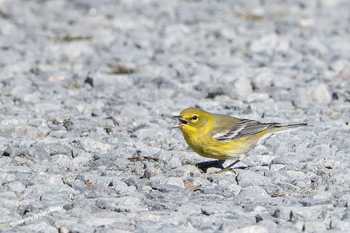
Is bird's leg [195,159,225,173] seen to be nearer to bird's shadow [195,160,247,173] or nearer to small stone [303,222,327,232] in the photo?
bird's shadow [195,160,247,173]

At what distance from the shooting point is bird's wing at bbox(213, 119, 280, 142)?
21.6 feet

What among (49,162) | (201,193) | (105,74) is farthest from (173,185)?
(105,74)

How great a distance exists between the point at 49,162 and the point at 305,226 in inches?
118

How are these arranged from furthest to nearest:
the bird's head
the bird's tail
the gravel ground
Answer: the bird's tail
the bird's head
the gravel ground

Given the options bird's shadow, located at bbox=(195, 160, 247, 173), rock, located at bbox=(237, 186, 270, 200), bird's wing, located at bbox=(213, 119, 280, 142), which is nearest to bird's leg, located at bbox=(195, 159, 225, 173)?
bird's shadow, located at bbox=(195, 160, 247, 173)

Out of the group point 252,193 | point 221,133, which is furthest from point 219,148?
point 252,193

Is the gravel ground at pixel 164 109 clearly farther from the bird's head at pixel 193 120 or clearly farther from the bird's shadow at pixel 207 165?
the bird's head at pixel 193 120

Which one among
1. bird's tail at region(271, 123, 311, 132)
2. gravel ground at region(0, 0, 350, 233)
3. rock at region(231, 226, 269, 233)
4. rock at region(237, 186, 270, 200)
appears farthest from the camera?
bird's tail at region(271, 123, 311, 132)

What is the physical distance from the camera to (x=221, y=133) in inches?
262

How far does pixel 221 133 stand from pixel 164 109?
2130 millimetres

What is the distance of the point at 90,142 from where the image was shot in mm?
6648

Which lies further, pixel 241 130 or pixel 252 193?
pixel 241 130

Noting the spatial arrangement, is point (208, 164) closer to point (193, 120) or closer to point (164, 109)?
point (193, 120)

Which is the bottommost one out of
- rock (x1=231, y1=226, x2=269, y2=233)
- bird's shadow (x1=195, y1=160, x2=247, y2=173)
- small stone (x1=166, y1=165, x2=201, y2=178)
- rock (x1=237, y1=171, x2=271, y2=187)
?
bird's shadow (x1=195, y1=160, x2=247, y2=173)
